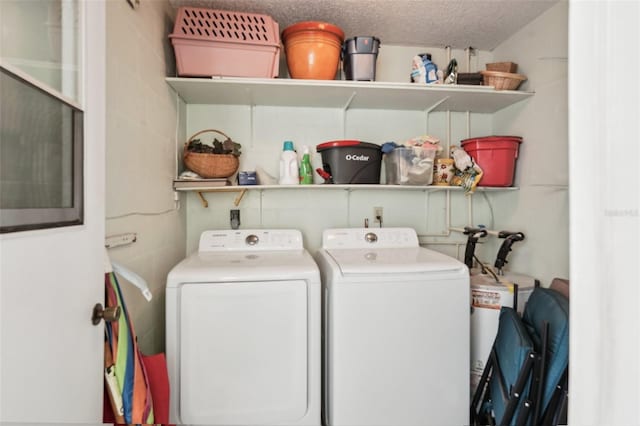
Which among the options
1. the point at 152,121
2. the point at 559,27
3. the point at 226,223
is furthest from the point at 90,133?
the point at 559,27

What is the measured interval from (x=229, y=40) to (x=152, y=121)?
0.62 meters

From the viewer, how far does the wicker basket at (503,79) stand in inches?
80.0

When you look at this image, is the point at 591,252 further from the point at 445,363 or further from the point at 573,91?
the point at 445,363

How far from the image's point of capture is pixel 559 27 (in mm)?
1862

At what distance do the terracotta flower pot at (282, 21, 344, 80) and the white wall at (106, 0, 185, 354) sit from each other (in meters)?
0.72

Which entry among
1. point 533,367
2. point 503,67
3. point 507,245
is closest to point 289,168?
point 507,245

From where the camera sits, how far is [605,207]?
13.1 inches

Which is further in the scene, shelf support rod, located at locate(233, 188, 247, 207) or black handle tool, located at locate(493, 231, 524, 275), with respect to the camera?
shelf support rod, located at locate(233, 188, 247, 207)

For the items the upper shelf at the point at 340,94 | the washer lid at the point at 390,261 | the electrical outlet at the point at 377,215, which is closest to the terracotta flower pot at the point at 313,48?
the upper shelf at the point at 340,94

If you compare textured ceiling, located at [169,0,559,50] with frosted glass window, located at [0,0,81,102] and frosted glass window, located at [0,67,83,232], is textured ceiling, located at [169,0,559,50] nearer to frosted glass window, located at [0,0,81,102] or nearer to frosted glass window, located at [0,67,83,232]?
frosted glass window, located at [0,0,81,102]

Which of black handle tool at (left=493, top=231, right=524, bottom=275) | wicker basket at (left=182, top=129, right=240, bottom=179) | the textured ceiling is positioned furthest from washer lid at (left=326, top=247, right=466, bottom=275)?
the textured ceiling

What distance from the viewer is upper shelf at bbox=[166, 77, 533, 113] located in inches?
74.0

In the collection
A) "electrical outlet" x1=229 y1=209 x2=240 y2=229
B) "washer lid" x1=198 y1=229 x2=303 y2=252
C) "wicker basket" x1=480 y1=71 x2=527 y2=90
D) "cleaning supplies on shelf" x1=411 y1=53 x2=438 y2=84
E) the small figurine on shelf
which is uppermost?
"cleaning supplies on shelf" x1=411 y1=53 x2=438 y2=84

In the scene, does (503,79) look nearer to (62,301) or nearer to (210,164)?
(210,164)
